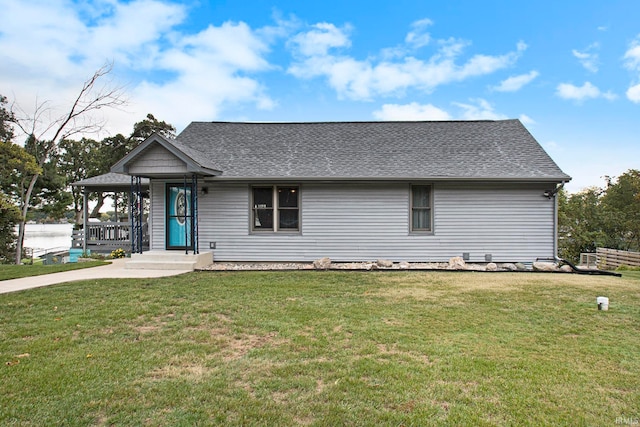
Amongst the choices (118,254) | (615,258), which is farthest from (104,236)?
(615,258)

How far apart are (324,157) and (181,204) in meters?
4.53

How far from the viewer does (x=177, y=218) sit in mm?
10578

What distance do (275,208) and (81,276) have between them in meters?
5.04

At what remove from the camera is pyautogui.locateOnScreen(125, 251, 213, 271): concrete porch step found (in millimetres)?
9320

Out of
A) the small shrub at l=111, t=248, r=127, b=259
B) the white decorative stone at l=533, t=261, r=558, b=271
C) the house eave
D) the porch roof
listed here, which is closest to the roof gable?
the house eave

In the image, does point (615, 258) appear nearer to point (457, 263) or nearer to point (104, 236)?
point (457, 263)

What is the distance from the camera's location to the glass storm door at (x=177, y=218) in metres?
10.5

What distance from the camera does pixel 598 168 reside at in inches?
1216

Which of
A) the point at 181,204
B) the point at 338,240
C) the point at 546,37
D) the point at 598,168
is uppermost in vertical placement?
the point at 546,37

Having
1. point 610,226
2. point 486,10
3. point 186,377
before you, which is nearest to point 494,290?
point 186,377

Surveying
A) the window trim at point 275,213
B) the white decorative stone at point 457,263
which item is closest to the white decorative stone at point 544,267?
the white decorative stone at point 457,263

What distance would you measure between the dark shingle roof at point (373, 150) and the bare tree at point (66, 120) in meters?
8.24

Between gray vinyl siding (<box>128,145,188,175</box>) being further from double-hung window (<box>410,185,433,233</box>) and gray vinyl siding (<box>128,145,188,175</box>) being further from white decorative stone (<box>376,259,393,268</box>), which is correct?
double-hung window (<box>410,185,433,233</box>)

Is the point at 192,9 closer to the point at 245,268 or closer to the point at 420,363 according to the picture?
the point at 245,268
